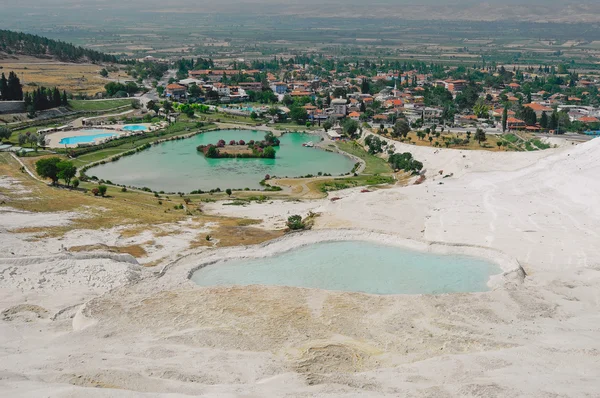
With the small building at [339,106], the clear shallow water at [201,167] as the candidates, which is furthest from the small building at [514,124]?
the small building at [339,106]

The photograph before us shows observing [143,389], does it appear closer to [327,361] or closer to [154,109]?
[327,361]

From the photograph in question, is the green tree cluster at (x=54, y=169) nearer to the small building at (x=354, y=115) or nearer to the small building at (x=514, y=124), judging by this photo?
the small building at (x=354, y=115)

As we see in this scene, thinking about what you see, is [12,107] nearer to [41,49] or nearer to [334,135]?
[334,135]

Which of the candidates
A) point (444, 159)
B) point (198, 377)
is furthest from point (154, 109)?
point (198, 377)

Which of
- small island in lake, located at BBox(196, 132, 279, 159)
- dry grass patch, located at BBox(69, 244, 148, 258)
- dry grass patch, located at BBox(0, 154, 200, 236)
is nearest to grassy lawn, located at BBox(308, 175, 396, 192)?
small island in lake, located at BBox(196, 132, 279, 159)

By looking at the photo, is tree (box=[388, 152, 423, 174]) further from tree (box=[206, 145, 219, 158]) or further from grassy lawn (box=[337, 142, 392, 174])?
tree (box=[206, 145, 219, 158])

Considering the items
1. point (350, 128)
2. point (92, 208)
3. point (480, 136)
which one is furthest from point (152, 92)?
point (92, 208)
